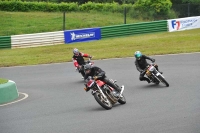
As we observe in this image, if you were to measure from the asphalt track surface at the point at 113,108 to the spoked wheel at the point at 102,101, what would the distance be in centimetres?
24

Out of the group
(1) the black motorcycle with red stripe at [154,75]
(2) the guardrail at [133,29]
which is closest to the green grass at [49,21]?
(2) the guardrail at [133,29]

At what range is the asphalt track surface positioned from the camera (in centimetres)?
1218

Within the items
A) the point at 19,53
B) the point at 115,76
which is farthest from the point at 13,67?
the point at 115,76

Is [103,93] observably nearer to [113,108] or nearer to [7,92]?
[113,108]

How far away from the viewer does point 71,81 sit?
862 inches

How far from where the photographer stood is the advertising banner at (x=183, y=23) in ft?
126

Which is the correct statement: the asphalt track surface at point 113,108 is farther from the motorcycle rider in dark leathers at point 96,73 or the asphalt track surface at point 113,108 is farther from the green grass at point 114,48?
the green grass at point 114,48

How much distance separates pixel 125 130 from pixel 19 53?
22965 millimetres

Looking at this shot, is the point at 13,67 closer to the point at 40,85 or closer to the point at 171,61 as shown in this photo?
the point at 40,85

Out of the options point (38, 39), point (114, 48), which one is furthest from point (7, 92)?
point (38, 39)

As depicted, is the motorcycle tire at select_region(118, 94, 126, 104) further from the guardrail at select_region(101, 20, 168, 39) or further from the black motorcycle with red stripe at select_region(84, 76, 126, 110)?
the guardrail at select_region(101, 20, 168, 39)

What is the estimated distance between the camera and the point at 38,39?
1423 inches

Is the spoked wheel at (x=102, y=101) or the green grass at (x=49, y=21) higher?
the green grass at (x=49, y=21)

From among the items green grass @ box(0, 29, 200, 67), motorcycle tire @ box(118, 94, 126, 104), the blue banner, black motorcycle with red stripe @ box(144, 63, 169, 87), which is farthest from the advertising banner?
motorcycle tire @ box(118, 94, 126, 104)
